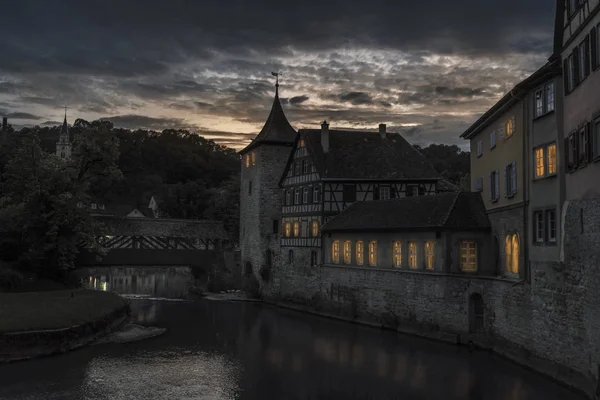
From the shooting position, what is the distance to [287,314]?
35625 millimetres

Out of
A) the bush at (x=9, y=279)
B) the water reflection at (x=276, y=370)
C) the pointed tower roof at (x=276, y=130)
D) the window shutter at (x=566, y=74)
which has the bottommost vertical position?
the water reflection at (x=276, y=370)

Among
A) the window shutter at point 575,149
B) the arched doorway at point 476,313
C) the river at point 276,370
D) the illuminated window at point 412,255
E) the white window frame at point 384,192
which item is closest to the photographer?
the window shutter at point 575,149

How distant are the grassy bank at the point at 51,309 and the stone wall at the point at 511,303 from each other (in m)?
12.7

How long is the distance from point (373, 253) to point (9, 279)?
761 inches

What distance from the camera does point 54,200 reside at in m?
33.0

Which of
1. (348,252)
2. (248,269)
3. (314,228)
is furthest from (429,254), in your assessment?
(248,269)

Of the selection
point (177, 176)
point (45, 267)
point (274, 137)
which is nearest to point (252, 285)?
point (274, 137)

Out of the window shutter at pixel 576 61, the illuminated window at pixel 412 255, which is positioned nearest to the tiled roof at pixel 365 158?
the illuminated window at pixel 412 255

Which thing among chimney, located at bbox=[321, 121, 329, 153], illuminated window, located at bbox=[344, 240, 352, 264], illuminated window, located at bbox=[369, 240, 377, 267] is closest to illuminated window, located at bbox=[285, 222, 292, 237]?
chimney, located at bbox=[321, 121, 329, 153]

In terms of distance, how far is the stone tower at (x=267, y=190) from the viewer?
144ft

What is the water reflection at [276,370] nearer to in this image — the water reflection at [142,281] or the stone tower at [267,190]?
the stone tower at [267,190]

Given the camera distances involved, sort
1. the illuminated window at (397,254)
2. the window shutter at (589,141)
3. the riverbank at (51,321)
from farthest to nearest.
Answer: the illuminated window at (397,254), the riverbank at (51,321), the window shutter at (589,141)

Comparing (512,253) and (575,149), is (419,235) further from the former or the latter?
(575,149)

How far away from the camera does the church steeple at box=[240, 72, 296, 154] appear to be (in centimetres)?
4450
